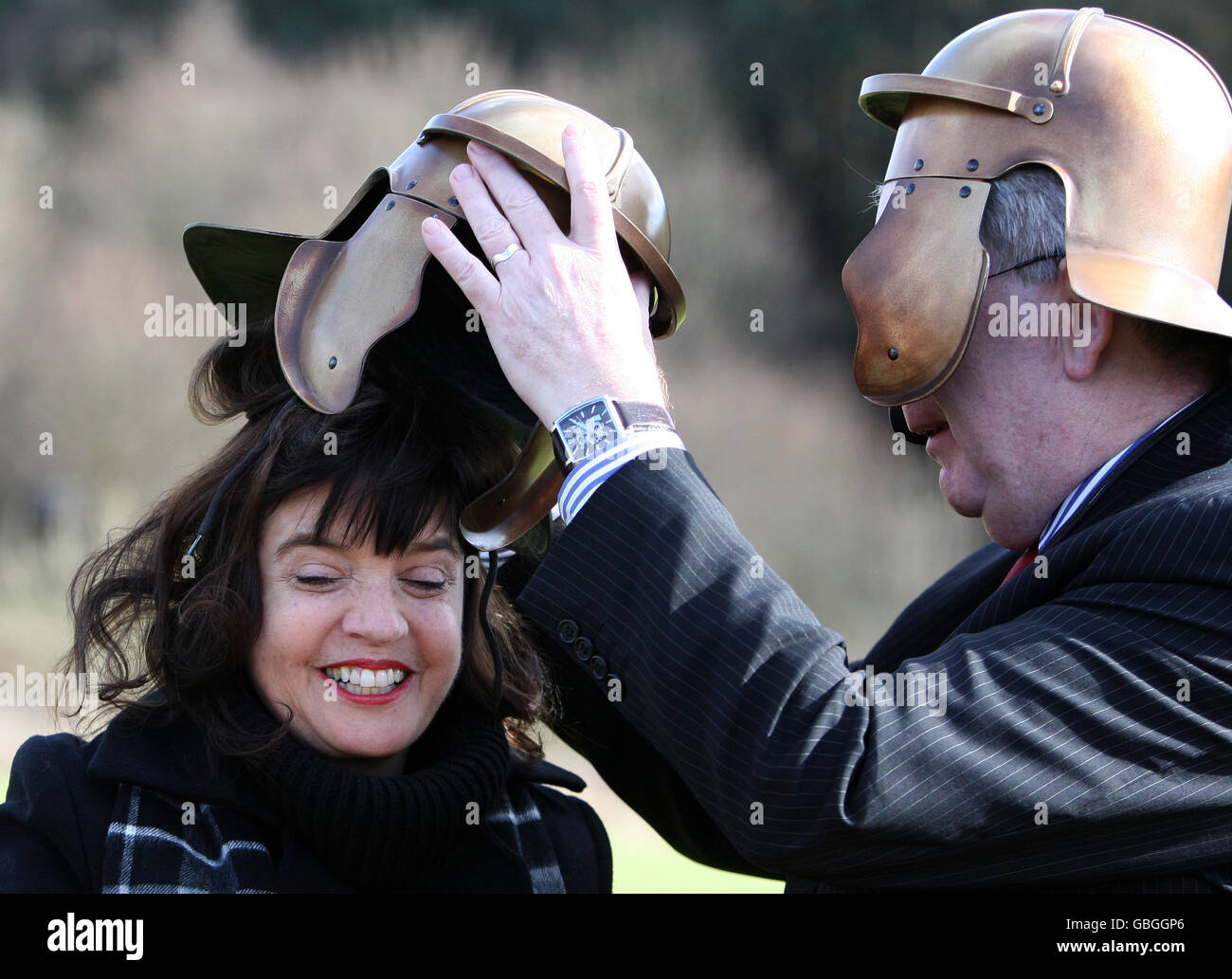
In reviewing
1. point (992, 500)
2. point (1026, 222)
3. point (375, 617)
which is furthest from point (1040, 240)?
point (375, 617)

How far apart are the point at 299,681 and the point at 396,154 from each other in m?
7.44

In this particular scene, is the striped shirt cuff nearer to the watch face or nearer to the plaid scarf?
the watch face

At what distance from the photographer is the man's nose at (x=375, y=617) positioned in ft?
7.50

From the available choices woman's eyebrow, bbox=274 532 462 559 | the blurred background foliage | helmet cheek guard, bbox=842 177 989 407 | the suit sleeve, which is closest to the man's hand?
the suit sleeve

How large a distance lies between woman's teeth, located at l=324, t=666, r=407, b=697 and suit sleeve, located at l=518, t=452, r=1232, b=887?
0.65 meters

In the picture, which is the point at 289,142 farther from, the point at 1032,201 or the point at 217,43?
the point at 1032,201

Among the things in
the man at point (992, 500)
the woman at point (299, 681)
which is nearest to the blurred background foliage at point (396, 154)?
the woman at point (299, 681)

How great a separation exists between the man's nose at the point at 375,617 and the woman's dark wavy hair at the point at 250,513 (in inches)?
3.3

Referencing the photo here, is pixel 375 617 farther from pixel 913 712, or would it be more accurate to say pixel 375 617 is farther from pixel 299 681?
pixel 913 712

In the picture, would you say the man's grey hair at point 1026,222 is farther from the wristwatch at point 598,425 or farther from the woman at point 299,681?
the woman at point 299,681

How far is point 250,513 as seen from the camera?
235 centimetres

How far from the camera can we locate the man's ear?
2.03 meters

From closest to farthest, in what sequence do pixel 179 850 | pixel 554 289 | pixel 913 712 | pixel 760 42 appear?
1. pixel 913 712
2. pixel 554 289
3. pixel 179 850
4. pixel 760 42

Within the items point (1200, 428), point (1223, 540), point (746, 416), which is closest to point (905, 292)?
point (1200, 428)
